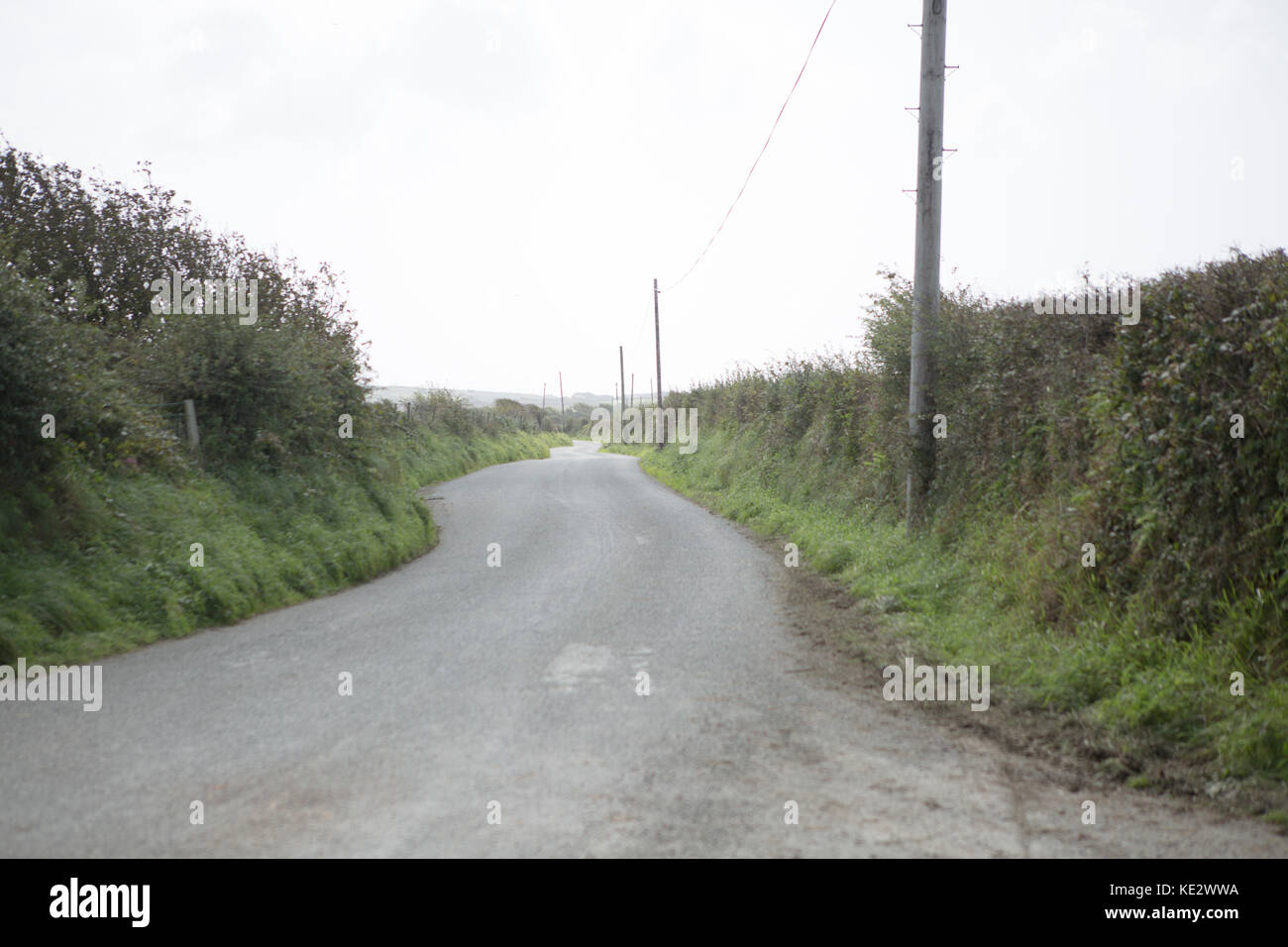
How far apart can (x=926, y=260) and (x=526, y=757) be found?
29.5ft

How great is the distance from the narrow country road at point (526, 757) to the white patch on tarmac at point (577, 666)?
3 centimetres

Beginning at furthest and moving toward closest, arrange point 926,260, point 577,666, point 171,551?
point 926,260
point 171,551
point 577,666

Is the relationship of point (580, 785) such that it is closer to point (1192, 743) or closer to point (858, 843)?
point (858, 843)

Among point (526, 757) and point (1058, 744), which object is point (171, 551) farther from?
point (1058, 744)

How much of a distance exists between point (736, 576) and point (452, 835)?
8.03 m

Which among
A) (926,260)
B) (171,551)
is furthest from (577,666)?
(926,260)

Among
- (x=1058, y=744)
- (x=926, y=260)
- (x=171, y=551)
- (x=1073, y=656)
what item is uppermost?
(x=926, y=260)

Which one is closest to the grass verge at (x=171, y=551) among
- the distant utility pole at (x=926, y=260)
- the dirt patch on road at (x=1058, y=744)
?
the dirt patch on road at (x=1058, y=744)

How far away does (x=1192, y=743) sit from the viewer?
5.23 m

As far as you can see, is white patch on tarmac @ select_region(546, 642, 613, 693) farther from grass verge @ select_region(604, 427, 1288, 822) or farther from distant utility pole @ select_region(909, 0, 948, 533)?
distant utility pole @ select_region(909, 0, 948, 533)

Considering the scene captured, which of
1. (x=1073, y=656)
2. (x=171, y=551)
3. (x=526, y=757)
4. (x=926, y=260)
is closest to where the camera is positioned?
(x=526, y=757)

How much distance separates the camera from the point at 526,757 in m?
5.14

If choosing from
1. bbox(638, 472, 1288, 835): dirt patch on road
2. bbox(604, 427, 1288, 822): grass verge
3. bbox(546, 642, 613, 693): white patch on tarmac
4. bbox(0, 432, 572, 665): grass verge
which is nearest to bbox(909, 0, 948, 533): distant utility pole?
bbox(604, 427, 1288, 822): grass verge

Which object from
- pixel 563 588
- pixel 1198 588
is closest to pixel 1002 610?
pixel 1198 588
